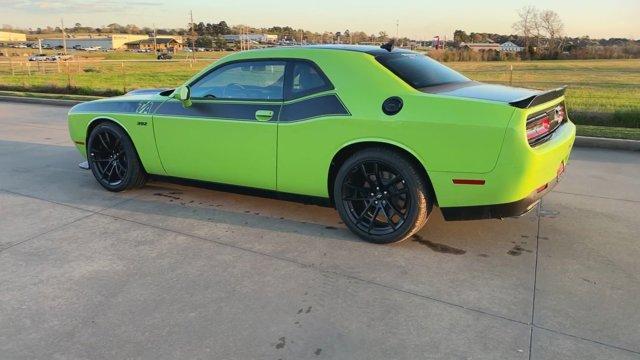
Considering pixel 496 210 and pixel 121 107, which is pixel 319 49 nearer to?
pixel 496 210

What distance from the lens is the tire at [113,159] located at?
17.8 feet

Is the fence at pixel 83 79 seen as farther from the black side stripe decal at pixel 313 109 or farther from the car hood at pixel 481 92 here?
the car hood at pixel 481 92

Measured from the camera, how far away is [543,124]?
3893mm

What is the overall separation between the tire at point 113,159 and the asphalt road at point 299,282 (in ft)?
0.70

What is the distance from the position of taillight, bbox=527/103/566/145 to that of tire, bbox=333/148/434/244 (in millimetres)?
823

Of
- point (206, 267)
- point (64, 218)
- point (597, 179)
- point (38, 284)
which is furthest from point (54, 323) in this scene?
point (597, 179)

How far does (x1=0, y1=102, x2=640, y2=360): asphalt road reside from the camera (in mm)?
2805

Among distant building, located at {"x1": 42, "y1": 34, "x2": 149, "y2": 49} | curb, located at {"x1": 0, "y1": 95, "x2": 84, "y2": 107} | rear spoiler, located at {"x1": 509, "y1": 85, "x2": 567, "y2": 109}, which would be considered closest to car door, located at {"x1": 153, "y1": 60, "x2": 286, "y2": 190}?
rear spoiler, located at {"x1": 509, "y1": 85, "x2": 567, "y2": 109}

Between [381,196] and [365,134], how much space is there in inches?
19.9

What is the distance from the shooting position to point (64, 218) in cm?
484

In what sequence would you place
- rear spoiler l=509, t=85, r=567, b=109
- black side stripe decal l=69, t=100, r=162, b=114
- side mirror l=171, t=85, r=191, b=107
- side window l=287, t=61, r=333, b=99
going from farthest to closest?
1. black side stripe decal l=69, t=100, r=162, b=114
2. side mirror l=171, t=85, r=191, b=107
3. side window l=287, t=61, r=333, b=99
4. rear spoiler l=509, t=85, r=567, b=109

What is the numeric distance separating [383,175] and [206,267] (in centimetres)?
150

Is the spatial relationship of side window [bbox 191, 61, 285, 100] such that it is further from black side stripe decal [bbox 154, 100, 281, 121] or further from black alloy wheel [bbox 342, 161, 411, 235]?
black alloy wheel [bbox 342, 161, 411, 235]

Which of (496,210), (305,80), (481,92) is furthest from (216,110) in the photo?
(496,210)
